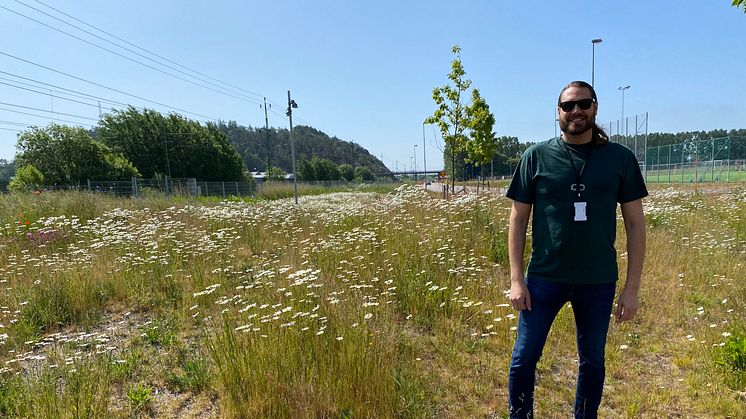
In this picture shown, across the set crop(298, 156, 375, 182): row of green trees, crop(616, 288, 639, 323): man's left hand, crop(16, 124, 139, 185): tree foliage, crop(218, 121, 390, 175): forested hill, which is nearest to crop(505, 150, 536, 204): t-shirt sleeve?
crop(616, 288, 639, 323): man's left hand

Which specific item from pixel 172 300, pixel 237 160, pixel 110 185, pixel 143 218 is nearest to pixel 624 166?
pixel 172 300

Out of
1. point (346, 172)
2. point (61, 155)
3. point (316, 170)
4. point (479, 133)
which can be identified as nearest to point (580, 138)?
point (479, 133)

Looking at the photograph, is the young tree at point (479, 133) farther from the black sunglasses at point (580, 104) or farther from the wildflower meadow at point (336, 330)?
the black sunglasses at point (580, 104)

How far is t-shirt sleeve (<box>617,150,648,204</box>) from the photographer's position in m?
2.02

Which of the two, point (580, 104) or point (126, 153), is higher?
point (126, 153)

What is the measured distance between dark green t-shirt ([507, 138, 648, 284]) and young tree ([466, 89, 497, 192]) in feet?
36.3

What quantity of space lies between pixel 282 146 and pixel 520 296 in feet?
507

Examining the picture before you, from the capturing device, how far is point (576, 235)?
200 centimetres

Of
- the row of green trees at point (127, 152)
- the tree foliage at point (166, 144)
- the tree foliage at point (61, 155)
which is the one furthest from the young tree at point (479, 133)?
the tree foliage at point (166, 144)

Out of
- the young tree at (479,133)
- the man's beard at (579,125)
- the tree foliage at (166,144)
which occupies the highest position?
the tree foliage at (166,144)

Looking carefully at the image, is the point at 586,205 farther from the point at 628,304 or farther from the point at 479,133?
the point at 479,133

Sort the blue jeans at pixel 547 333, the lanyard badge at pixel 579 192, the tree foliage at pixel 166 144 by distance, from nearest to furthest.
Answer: the lanyard badge at pixel 579 192
the blue jeans at pixel 547 333
the tree foliage at pixel 166 144

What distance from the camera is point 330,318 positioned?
306 cm

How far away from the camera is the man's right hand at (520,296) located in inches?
84.4
